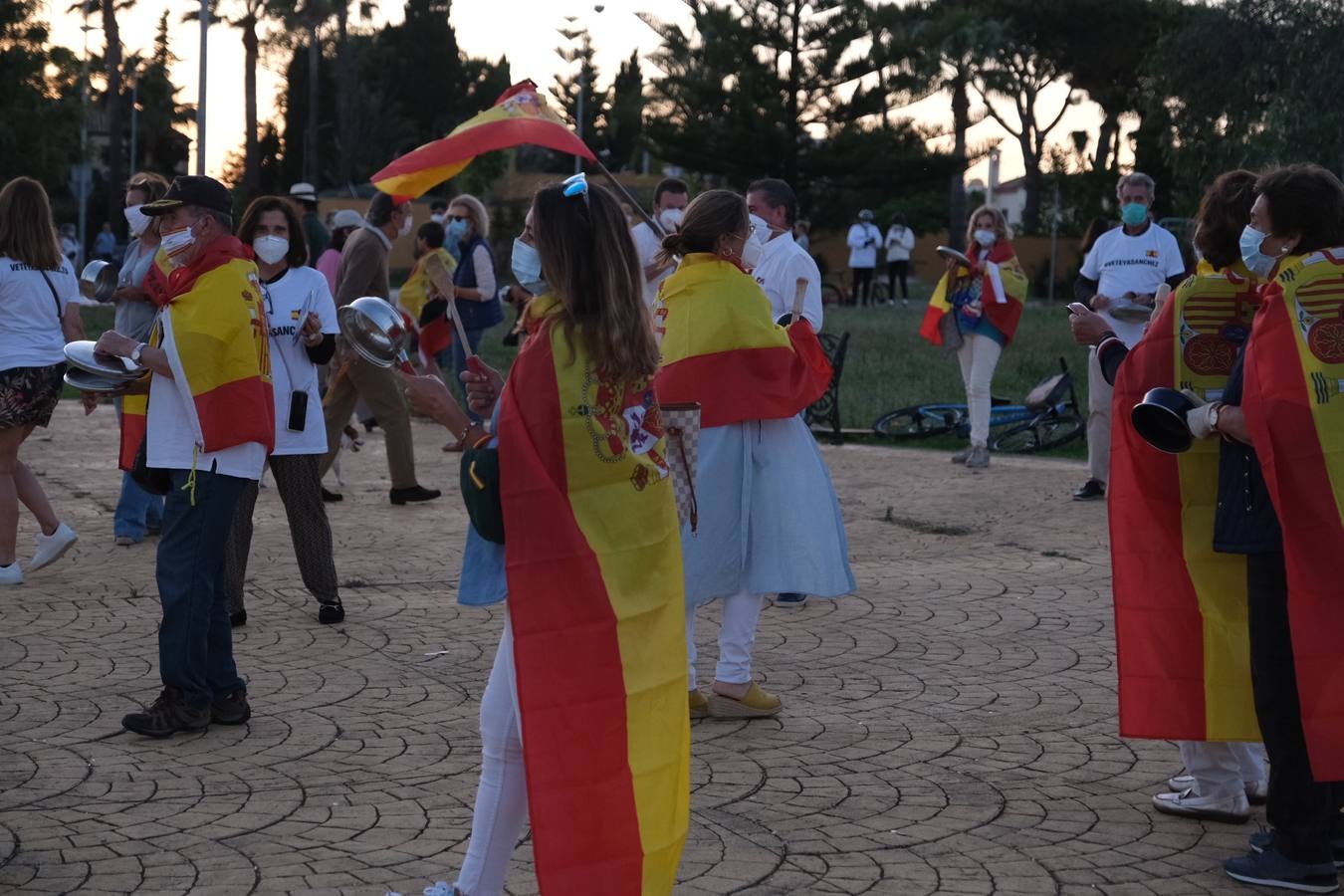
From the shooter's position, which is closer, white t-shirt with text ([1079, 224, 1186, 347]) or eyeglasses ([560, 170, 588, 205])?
eyeglasses ([560, 170, 588, 205])

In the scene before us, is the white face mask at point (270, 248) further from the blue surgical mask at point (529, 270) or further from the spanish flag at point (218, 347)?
the blue surgical mask at point (529, 270)

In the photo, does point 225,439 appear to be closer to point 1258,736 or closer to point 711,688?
point 711,688

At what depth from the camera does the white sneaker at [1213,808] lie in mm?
4992

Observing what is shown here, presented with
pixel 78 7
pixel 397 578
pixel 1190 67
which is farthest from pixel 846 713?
pixel 78 7

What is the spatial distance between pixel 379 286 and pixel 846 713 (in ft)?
17.1

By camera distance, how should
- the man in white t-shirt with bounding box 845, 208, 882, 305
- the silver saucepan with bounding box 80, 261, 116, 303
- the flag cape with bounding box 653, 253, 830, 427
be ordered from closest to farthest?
1. the flag cape with bounding box 653, 253, 830, 427
2. the silver saucepan with bounding box 80, 261, 116, 303
3. the man in white t-shirt with bounding box 845, 208, 882, 305

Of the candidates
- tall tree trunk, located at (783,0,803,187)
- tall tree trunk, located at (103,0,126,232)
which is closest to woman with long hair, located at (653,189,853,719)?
tall tree trunk, located at (783,0,803,187)

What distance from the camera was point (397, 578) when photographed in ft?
28.4

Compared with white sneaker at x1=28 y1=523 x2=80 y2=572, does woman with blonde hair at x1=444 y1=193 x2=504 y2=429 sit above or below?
above

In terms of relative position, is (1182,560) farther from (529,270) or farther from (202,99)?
(202,99)

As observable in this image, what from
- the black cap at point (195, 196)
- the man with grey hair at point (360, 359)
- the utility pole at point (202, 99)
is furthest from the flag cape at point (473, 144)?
the utility pole at point (202, 99)

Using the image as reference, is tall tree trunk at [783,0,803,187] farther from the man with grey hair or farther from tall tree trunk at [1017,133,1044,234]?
the man with grey hair

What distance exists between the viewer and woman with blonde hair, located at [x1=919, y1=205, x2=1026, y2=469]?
12438mm

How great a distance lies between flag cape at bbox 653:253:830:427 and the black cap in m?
1.58
